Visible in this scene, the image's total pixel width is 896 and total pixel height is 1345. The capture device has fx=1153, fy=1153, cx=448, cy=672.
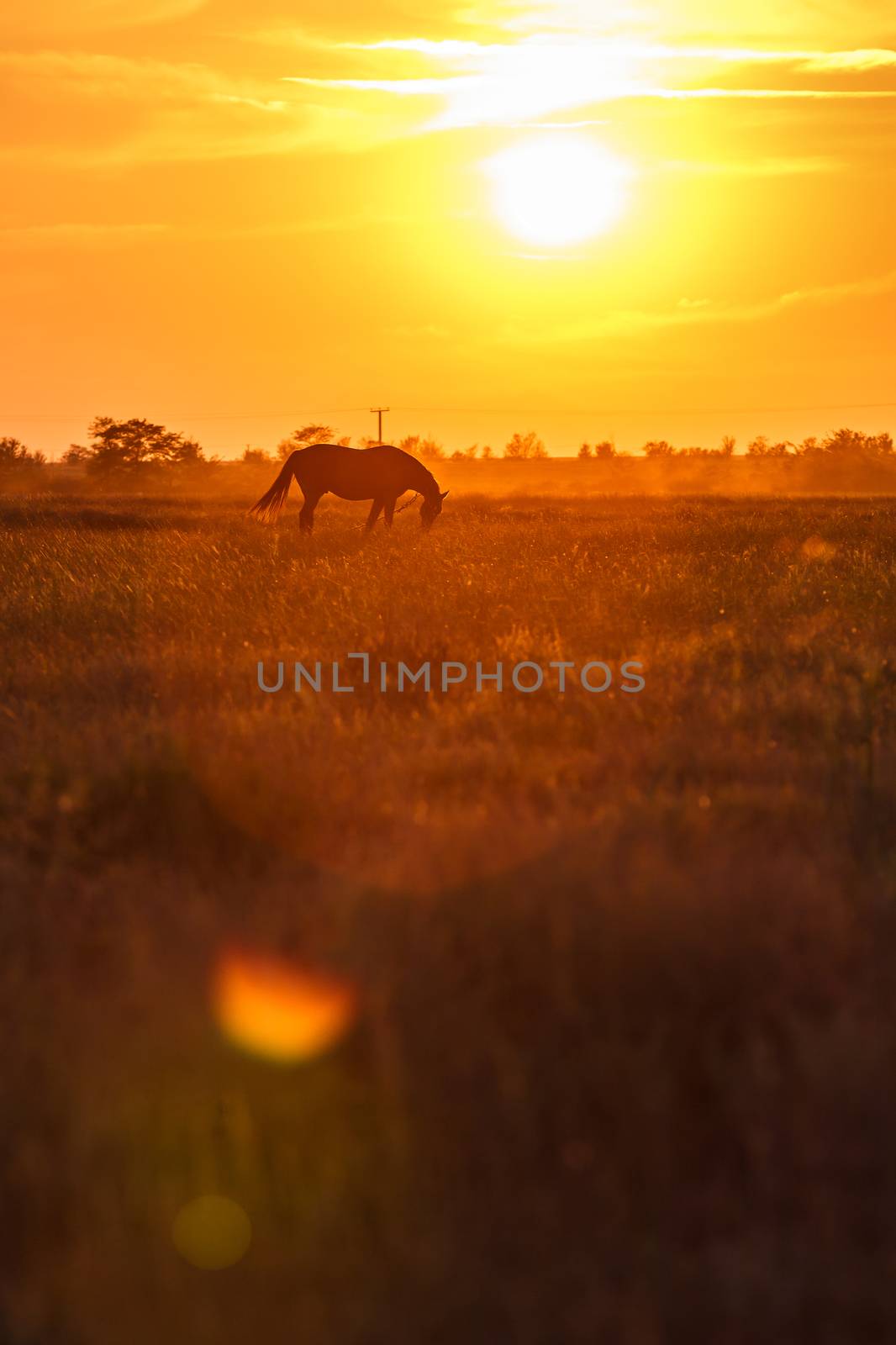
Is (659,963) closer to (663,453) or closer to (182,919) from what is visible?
(182,919)

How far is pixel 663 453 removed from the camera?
129 meters

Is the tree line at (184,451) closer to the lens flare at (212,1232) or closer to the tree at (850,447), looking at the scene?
the tree at (850,447)

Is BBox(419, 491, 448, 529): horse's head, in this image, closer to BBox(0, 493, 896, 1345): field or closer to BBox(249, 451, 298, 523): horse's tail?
BBox(249, 451, 298, 523): horse's tail

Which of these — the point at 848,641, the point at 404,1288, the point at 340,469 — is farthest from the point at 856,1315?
the point at 340,469

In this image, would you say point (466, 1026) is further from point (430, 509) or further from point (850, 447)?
→ point (850, 447)

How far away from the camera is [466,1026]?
290 centimetres

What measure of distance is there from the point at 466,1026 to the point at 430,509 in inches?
817

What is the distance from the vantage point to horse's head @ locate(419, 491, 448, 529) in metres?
22.7

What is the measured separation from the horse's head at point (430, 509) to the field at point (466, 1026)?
16.8 m

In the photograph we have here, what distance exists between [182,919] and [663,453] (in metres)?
131

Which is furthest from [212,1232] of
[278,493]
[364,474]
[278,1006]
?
[364,474]

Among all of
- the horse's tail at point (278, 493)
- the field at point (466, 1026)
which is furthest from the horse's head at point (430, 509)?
the field at point (466, 1026)

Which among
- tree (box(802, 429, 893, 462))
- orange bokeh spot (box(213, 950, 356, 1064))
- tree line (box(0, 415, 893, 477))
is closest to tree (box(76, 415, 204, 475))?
tree line (box(0, 415, 893, 477))

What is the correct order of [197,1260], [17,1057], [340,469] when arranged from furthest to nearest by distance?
1. [340,469]
2. [17,1057]
3. [197,1260]
